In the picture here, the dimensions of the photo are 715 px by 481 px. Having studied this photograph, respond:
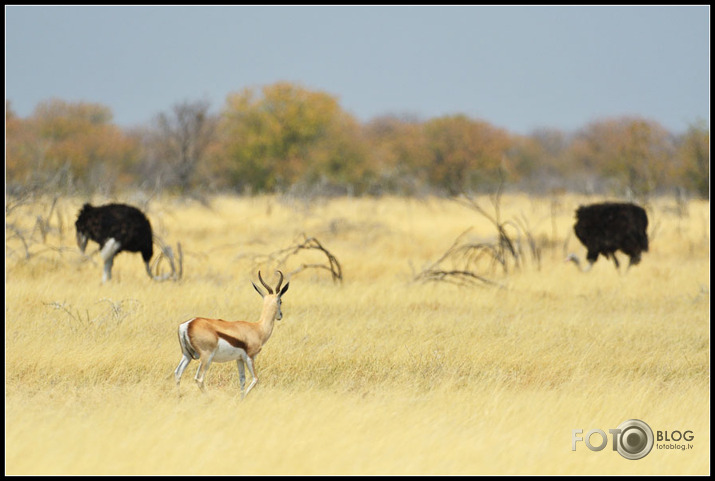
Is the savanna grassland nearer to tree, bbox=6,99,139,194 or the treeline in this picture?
the treeline

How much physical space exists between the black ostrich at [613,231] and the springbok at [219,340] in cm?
1022

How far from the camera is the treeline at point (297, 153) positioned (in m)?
36.8

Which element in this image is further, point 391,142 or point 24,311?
point 391,142

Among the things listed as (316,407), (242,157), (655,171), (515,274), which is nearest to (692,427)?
(316,407)

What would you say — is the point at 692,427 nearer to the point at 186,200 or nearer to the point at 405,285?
the point at 405,285

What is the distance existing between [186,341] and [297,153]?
1511 inches

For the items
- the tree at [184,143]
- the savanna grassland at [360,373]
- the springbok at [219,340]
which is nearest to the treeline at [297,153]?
the tree at [184,143]

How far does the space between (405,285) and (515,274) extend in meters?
2.74

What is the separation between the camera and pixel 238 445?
5234mm

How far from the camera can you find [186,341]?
5.61 meters

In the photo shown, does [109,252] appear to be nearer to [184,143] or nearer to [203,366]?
[203,366]

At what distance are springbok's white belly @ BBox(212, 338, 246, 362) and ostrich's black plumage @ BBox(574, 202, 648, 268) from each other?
1085 centimetres

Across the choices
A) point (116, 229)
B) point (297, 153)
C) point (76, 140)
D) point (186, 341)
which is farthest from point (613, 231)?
point (76, 140)

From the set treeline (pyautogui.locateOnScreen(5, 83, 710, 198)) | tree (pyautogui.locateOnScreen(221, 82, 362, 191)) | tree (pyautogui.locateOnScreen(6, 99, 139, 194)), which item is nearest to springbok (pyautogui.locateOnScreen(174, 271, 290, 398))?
treeline (pyautogui.locateOnScreen(5, 83, 710, 198))
